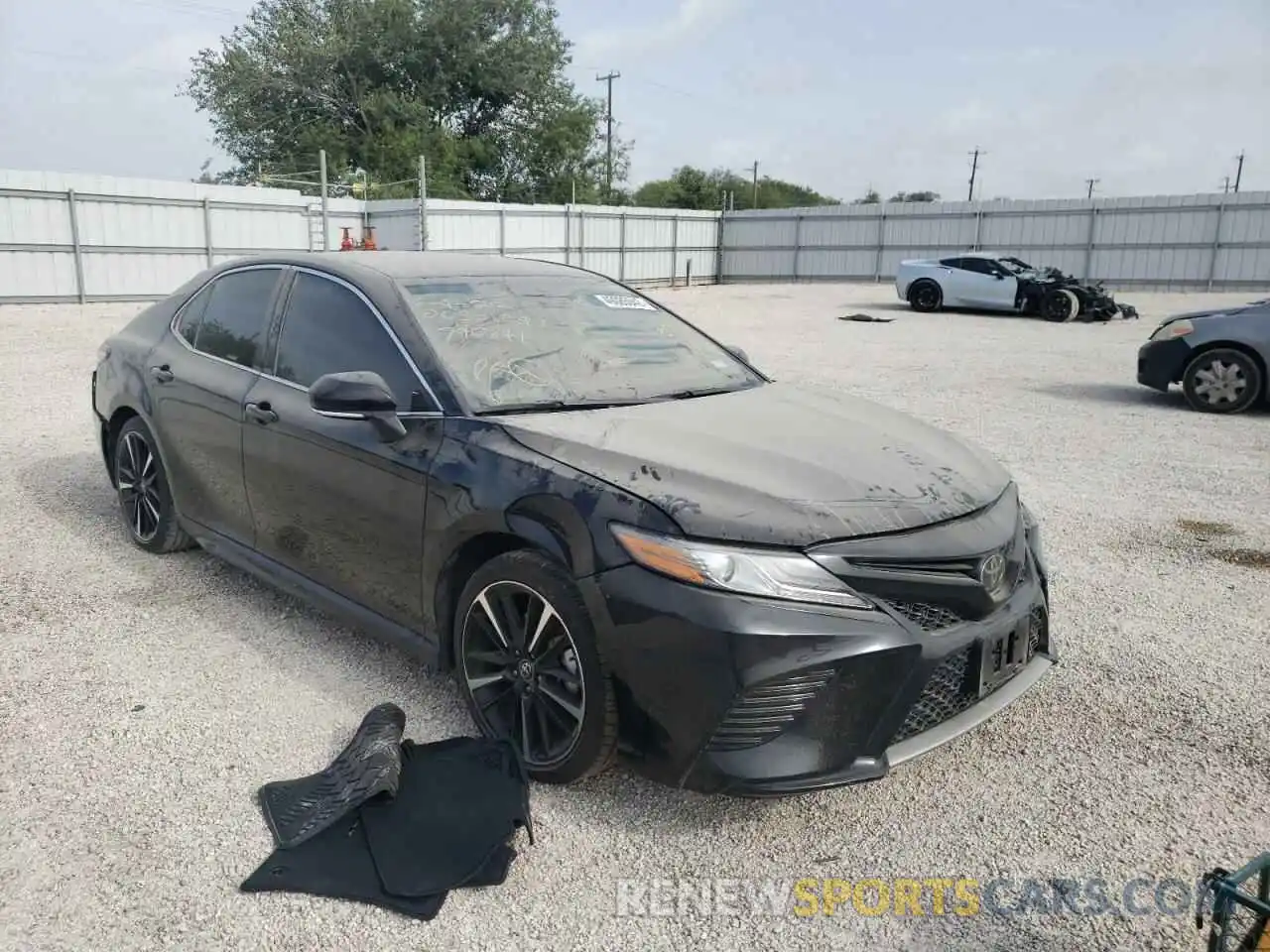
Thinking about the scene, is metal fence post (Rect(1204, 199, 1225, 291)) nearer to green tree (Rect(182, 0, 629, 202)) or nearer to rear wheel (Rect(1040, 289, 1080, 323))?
rear wheel (Rect(1040, 289, 1080, 323))

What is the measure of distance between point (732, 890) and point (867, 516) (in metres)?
1.02

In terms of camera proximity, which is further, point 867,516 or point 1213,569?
point 1213,569

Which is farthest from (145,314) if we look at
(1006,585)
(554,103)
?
(554,103)

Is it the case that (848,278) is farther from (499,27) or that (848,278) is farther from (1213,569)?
(1213,569)

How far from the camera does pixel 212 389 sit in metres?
4.10

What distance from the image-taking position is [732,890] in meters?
2.47

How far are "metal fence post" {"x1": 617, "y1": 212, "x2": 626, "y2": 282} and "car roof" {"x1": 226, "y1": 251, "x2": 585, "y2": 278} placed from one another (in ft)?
93.0

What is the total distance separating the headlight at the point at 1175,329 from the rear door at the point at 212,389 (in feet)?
28.2

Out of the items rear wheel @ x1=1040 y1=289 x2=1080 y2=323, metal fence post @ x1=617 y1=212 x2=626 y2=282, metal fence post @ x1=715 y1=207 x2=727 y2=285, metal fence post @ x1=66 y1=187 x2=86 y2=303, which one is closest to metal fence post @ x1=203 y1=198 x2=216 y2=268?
metal fence post @ x1=66 y1=187 x2=86 y2=303

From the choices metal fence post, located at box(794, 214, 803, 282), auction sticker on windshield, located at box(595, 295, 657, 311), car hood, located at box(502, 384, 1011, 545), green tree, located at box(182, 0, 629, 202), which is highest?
green tree, located at box(182, 0, 629, 202)

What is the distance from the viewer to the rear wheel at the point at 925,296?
22469 mm

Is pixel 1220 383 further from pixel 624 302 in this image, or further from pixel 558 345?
pixel 558 345

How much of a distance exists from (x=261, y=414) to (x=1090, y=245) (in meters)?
31.0

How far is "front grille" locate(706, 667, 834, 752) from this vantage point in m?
2.38
